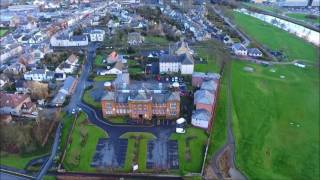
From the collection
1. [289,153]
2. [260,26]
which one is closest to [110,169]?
[289,153]

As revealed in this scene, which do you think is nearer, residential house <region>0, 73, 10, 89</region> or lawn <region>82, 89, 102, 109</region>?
lawn <region>82, 89, 102, 109</region>

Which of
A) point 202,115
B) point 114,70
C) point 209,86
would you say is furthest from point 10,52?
point 202,115

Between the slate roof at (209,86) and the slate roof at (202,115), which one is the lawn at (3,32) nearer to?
the slate roof at (209,86)

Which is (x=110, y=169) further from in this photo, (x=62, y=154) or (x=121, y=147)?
(x=62, y=154)

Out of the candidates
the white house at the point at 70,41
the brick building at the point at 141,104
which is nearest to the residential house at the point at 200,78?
the brick building at the point at 141,104

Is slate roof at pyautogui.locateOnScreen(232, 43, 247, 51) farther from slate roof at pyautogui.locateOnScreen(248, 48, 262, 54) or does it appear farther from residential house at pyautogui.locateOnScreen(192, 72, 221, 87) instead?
residential house at pyautogui.locateOnScreen(192, 72, 221, 87)

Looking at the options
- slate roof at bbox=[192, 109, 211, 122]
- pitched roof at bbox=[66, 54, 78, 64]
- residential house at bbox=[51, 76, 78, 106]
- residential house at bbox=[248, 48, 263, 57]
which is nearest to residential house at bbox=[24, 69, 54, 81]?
residential house at bbox=[51, 76, 78, 106]
